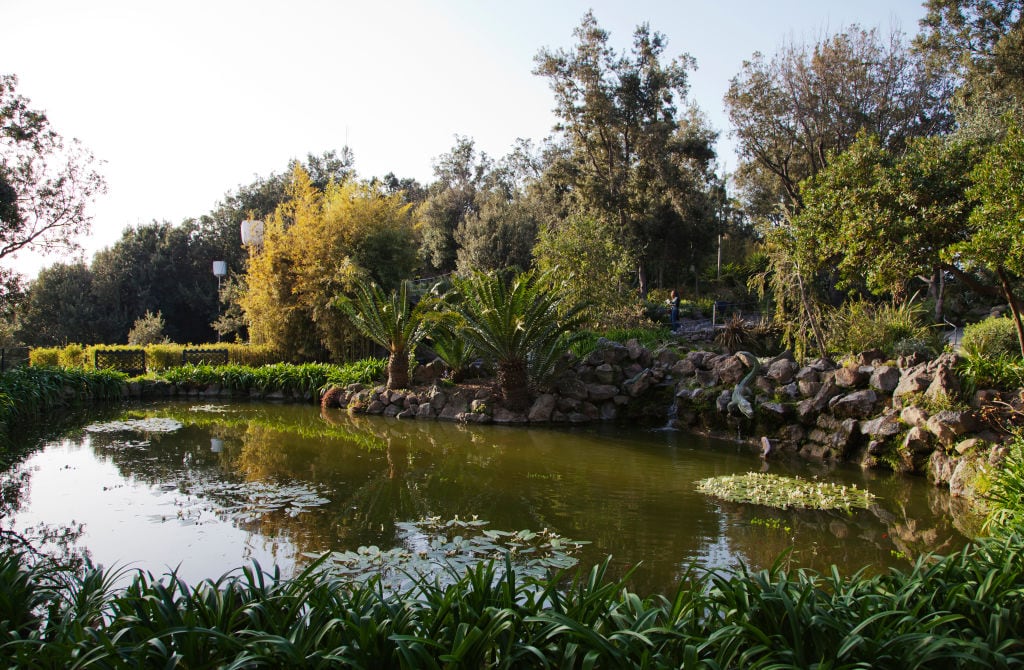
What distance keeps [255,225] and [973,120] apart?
19545mm

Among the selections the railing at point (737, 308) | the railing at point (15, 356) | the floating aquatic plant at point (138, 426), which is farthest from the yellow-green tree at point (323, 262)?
the railing at point (737, 308)

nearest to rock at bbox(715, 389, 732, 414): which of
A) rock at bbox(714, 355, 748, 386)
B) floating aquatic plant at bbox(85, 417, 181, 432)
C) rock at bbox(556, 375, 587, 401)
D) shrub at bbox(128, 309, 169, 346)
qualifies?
rock at bbox(714, 355, 748, 386)

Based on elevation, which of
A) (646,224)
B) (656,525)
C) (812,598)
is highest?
(646,224)

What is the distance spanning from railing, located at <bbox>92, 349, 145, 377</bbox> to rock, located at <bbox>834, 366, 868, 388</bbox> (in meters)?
17.3

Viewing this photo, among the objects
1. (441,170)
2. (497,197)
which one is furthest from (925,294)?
(441,170)

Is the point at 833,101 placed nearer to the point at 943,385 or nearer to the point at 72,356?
the point at 943,385

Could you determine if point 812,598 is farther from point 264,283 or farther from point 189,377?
point 264,283

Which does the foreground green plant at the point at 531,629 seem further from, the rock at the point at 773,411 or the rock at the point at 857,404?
the rock at the point at 773,411

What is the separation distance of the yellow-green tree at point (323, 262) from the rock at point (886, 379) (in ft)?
40.1

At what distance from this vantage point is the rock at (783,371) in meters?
11.0

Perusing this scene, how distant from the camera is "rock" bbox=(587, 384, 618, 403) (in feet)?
42.9

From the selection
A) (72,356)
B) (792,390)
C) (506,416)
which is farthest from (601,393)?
(72,356)

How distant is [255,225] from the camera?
66.5 feet

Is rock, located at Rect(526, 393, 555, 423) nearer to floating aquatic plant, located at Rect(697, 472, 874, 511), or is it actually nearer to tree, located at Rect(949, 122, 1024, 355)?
floating aquatic plant, located at Rect(697, 472, 874, 511)
